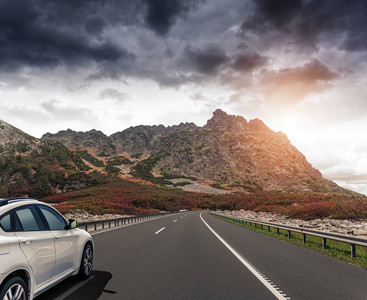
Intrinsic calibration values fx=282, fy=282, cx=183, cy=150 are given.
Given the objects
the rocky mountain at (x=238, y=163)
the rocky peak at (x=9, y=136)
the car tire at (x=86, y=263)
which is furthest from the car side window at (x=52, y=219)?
the rocky mountain at (x=238, y=163)

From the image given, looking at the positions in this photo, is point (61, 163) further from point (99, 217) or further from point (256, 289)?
point (256, 289)

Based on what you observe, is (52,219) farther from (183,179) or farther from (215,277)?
(183,179)

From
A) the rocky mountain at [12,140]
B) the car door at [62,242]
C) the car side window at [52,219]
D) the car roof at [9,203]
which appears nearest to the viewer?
the car roof at [9,203]

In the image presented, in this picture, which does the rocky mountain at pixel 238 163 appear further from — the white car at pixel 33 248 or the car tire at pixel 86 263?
the white car at pixel 33 248

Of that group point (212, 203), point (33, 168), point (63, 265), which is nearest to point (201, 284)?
point (63, 265)

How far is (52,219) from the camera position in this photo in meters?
5.08

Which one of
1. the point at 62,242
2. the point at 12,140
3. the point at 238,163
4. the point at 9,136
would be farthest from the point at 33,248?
the point at 238,163

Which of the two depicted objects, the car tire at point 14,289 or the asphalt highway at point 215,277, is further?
the asphalt highway at point 215,277

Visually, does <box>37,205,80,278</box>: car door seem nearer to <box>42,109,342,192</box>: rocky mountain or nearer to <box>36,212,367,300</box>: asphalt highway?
<box>36,212,367,300</box>: asphalt highway

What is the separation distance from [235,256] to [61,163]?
319 feet

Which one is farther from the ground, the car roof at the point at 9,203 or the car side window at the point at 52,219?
the car roof at the point at 9,203

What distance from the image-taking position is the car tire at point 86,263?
5.82 meters

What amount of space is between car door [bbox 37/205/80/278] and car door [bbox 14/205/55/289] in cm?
19

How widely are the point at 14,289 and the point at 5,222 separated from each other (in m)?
0.83
